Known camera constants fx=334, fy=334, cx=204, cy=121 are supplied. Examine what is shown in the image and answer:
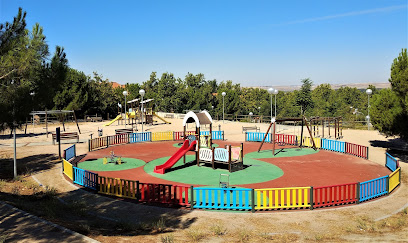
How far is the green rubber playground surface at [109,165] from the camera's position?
21297 millimetres

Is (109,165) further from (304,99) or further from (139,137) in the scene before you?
(304,99)

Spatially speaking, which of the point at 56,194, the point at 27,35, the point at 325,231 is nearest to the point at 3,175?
the point at 56,194

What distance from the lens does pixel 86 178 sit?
1672 centimetres

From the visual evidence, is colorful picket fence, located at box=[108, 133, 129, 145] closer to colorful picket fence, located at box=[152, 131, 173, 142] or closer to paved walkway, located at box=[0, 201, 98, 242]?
colorful picket fence, located at box=[152, 131, 173, 142]

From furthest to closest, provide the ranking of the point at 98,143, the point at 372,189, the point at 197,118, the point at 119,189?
the point at 98,143 → the point at 197,118 → the point at 119,189 → the point at 372,189

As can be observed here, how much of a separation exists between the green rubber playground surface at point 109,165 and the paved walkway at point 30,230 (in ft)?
32.3

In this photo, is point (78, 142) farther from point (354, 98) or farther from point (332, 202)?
point (354, 98)

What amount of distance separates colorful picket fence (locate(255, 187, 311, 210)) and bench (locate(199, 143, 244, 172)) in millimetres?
6352

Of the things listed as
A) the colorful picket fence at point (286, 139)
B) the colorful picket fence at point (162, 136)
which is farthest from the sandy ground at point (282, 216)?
the colorful picket fence at point (162, 136)

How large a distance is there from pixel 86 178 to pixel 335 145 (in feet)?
63.0

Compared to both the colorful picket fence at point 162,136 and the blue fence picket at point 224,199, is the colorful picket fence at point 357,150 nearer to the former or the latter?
the blue fence picket at point 224,199

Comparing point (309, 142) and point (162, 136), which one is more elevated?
point (162, 136)

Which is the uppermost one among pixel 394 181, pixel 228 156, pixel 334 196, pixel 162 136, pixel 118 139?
pixel 162 136

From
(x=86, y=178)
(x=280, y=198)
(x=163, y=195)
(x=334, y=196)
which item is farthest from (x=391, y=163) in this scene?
(x=86, y=178)
